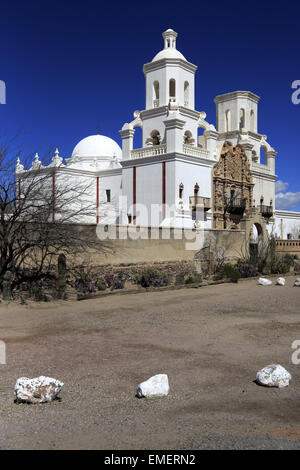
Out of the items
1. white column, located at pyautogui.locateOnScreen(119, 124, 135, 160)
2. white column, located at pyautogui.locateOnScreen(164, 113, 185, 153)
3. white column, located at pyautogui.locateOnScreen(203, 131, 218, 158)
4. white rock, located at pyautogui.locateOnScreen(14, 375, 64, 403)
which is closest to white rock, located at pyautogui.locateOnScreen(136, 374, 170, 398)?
white rock, located at pyautogui.locateOnScreen(14, 375, 64, 403)

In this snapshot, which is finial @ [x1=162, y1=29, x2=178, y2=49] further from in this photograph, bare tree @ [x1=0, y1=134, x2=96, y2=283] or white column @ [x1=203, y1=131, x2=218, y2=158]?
bare tree @ [x1=0, y1=134, x2=96, y2=283]

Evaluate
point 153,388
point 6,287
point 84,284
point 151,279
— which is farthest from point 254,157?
point 153,388

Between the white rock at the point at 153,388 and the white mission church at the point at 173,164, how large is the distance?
18741 mm

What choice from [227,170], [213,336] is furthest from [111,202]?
[213,336]

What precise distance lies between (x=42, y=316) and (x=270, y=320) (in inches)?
204

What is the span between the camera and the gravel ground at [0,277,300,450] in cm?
394

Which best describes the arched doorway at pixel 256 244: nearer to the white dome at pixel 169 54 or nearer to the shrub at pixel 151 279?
the shrub at pixel 151 279

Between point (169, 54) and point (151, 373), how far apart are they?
27022mm

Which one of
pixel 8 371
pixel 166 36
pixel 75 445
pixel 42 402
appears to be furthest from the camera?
pixel 166 36

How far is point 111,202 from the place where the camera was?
30969 mm

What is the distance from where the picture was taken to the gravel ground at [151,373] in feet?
12.9

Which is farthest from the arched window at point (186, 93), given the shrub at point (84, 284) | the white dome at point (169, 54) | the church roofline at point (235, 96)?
the shrub at point (84, 284)

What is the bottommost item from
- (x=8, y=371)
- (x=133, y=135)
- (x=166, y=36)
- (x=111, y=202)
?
(x=8, y=371)

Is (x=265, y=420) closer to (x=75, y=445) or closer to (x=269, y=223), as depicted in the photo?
(x=75, y=445)
